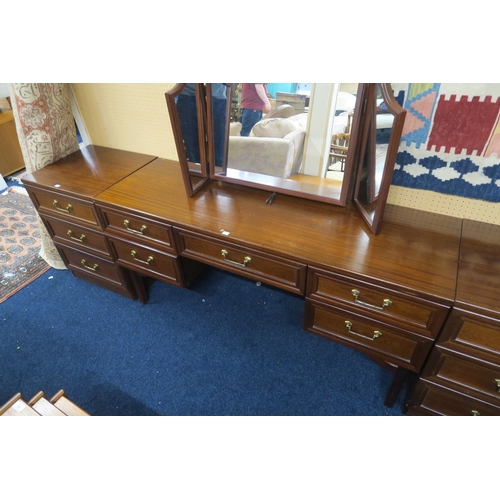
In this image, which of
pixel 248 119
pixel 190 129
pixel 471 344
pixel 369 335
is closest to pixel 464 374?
pixel 471 344

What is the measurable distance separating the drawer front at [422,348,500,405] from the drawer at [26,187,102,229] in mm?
1502

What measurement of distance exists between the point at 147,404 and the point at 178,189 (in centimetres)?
99

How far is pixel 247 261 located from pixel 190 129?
58 cm

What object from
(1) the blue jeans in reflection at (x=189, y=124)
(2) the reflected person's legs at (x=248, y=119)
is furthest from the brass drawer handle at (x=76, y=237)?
(2) the reflected person's legs at (x=248, y=119)

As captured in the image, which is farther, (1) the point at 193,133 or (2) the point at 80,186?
(2) the point at 80,186

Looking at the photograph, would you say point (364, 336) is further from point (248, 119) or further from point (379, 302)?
point (248, 119)

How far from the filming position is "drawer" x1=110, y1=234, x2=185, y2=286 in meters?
1.53

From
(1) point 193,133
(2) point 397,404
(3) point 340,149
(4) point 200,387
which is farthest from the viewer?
(4) point 200,387

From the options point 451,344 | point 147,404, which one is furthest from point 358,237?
point 147,404

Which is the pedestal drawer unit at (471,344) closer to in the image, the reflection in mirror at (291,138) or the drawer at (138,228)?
the reflection in mirror at (291,138)

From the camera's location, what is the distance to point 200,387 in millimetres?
1568

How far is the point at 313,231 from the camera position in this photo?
1222mm
